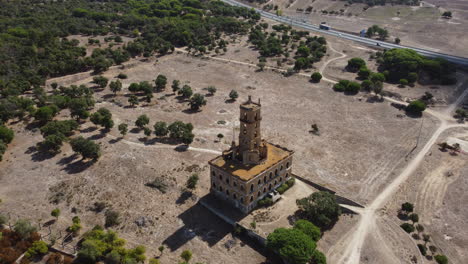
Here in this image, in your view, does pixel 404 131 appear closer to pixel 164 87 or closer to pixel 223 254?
pixel 223 254

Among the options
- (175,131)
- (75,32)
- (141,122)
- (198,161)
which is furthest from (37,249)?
(75,32)

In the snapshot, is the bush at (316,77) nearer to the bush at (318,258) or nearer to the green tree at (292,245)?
the green tree at (292,245)

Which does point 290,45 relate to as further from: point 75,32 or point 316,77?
point 75,32

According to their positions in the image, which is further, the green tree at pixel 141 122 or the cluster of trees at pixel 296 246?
the green tree at pixel 141 122

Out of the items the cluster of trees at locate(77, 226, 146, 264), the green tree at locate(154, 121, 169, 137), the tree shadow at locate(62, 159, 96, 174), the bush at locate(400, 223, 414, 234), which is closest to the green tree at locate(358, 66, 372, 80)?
the bush at locate(400, 223, 414, 234)

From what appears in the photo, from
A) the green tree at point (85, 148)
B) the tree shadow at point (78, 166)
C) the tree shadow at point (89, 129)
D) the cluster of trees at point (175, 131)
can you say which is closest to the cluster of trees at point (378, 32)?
the cluster of trees at point (175, 131)

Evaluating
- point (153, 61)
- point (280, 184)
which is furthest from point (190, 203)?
point (153, 61)

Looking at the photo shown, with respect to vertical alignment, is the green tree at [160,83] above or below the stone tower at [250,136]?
below
